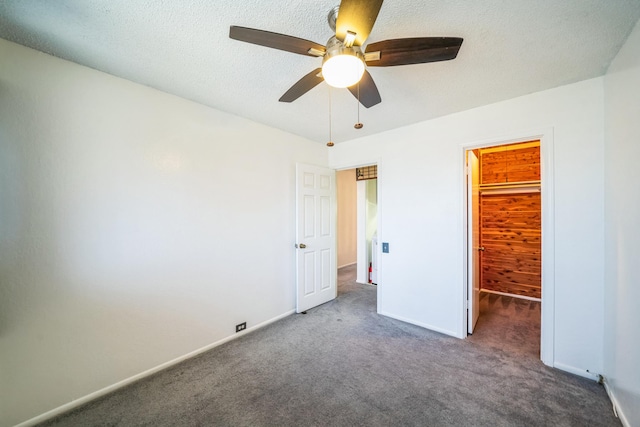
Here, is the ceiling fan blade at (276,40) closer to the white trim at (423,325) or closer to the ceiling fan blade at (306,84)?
the ceiling fan blade at (306,84)

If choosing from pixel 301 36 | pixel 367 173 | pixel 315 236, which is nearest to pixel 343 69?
pixel 301 36

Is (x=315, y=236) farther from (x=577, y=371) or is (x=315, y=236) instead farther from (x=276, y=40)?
(x=577, y=371)

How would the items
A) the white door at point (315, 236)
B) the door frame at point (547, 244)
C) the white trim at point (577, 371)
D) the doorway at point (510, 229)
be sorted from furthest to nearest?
the doorway at point (510, 229) → the white door at point (315, 236) → the door frame at point (547, 244) → the white trim at point (577, 371)

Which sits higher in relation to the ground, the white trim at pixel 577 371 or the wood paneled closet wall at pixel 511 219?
the wood paneled closet wall at pixel 511 219

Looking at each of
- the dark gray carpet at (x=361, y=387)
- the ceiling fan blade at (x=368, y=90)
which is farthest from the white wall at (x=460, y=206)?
the ceiling fan blade at (x=368, y=90)

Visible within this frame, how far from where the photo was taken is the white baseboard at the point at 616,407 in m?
1.48

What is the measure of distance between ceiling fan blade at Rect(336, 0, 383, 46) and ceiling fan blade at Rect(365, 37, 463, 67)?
0.40 ft

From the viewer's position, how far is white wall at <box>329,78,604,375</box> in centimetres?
192

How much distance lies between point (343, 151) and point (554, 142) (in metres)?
2.29

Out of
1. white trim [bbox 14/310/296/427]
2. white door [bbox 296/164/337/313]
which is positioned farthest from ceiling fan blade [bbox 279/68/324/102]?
white trim [bbox 14/310/296/427]

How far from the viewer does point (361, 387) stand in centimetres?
186

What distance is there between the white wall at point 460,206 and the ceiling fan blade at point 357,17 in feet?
6.50

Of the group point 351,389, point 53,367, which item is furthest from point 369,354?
point 53,367

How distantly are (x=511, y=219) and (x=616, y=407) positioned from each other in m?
2.79
